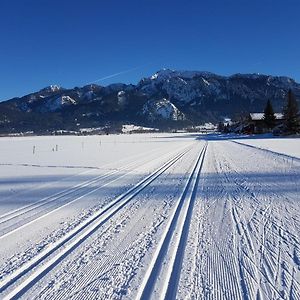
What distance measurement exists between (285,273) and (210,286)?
1093mm

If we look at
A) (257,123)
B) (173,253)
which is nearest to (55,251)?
(173,253)

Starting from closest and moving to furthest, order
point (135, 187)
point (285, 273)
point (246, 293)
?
point (246, 293), point (285, 273), point (135, 187)

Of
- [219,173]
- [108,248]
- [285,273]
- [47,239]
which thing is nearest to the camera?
[285,273]

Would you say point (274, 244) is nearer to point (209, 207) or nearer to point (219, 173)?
point (209, 207)

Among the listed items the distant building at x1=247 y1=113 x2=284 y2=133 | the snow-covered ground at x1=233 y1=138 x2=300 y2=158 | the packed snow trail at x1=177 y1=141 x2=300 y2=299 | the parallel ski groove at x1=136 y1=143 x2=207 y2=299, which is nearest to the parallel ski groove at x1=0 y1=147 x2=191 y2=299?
the parallel ski groove at x1=136 y1=143 x2=207 y2=299

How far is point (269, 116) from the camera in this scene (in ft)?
272

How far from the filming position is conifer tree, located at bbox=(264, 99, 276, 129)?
81588 millimetres

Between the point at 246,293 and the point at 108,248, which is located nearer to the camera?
the point at 246,293

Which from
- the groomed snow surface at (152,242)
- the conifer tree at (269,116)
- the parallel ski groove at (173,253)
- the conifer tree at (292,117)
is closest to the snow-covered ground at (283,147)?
the groomed snow surface at (152,242)

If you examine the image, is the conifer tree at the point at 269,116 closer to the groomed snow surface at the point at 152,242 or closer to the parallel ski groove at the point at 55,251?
the groomed snow surface at the point at 152,242

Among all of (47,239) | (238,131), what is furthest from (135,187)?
(238,131)

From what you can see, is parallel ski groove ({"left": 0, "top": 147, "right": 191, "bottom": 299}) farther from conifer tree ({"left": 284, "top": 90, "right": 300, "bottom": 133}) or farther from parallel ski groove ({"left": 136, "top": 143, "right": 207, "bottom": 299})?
conifer tree ({"left": 284, "top": 90, "right": 300, "bottom": 133})

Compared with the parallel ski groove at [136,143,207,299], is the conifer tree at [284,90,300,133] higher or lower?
higher

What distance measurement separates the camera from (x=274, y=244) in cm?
618
